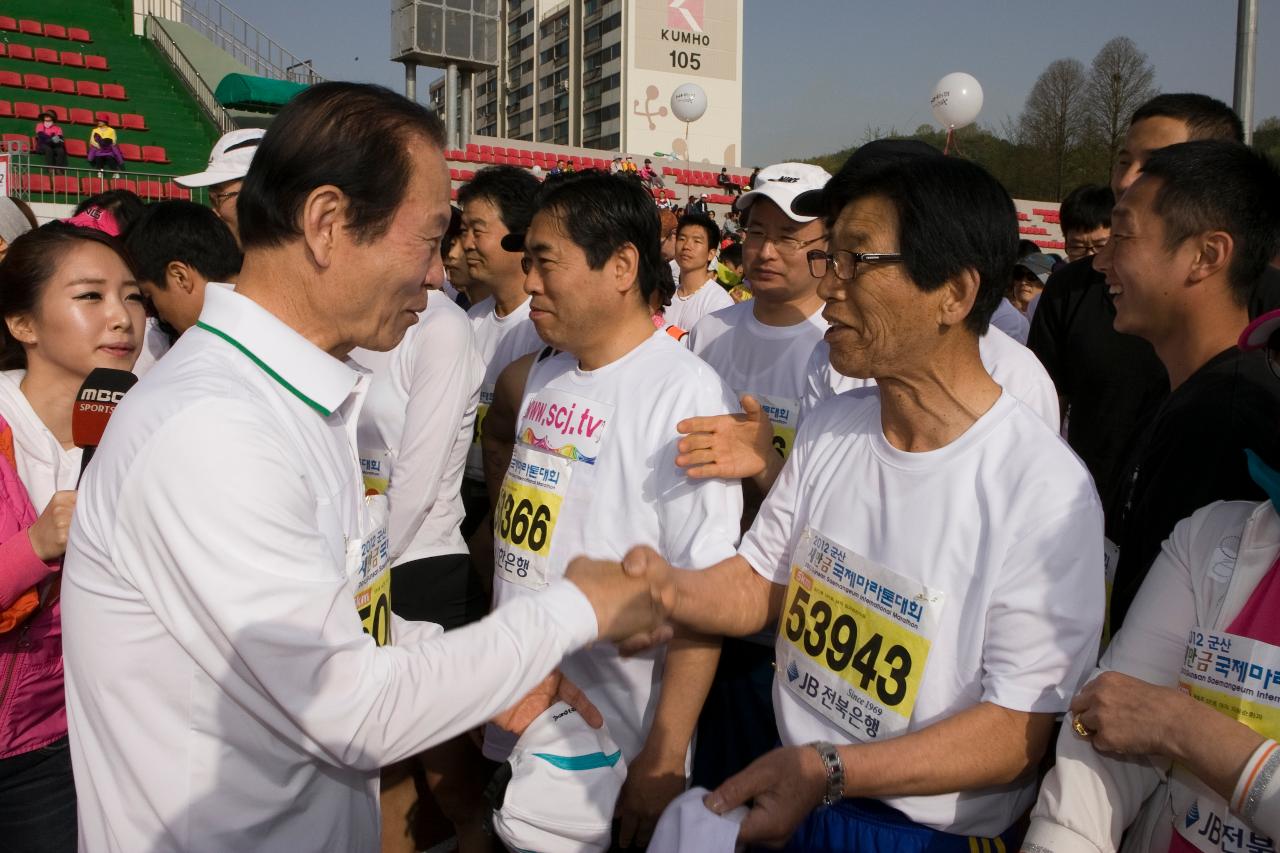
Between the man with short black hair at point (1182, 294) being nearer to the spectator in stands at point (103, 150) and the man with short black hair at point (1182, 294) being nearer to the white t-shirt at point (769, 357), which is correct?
the white t-shirt at point (769, 357)

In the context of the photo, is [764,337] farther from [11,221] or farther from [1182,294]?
[11,221]

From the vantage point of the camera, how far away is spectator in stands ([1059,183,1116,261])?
6016 mm

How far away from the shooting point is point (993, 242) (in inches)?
82.7

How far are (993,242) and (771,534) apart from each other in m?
0.87

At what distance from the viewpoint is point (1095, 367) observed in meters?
4.18

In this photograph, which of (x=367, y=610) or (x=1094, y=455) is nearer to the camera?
(x=367, y=610)

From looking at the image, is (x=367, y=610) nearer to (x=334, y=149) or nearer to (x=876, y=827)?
(x=334, y=149)

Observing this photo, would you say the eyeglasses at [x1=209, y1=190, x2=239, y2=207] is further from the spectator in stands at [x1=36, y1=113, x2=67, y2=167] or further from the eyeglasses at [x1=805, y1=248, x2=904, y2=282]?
the spectator in stands at [x1=36, y1=113, x2=67, y2=167]

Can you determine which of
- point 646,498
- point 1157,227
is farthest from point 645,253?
point 1157,227

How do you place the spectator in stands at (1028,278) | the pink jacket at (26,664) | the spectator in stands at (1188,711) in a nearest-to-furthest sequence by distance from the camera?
the spectator in stands at (1188,711) → the pink jacket at (26,664) → the spectator in stands at (1028,278)

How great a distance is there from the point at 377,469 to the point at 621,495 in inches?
50.0

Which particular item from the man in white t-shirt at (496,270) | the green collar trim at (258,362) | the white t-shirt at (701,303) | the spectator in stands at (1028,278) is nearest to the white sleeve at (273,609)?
the green collar trim at (258,362)

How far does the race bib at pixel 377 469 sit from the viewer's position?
3.52m

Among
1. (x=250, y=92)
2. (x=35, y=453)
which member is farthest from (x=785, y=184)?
(x=250, y=92)
